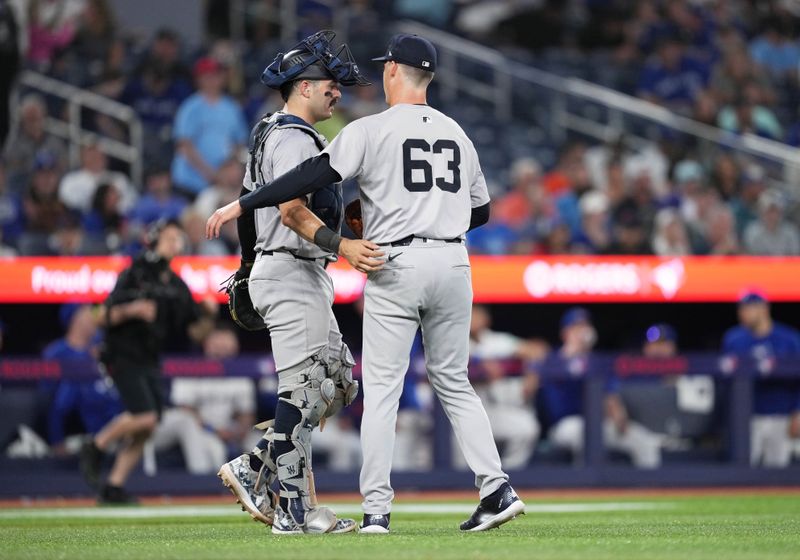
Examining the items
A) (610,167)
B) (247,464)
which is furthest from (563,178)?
(247,464)

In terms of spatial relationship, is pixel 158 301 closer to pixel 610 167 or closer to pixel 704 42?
pixel 610 167

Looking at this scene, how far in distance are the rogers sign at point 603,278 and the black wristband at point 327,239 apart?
21.6 feet

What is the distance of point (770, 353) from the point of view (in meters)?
11.9

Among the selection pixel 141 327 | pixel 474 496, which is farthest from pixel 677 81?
pixel 141 327

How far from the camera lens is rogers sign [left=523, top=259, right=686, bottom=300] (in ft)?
39.3

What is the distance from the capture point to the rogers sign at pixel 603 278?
472 inches

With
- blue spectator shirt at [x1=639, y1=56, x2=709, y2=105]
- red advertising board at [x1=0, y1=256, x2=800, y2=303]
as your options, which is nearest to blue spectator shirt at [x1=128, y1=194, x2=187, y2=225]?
red advertising board at [x1=0, y1=256, x2=800, y2=303]

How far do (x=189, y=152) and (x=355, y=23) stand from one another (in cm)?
443

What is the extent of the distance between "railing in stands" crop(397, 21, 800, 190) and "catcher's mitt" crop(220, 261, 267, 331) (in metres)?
9.44

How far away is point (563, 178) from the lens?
14211 mm

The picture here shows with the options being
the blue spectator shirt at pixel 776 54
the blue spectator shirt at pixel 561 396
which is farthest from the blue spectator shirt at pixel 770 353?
the blue spectator shirt at pixel 776 54

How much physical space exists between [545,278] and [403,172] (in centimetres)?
653

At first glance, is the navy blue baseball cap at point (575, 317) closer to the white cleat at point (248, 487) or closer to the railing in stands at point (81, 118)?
the railing in stands at point (81, 118)

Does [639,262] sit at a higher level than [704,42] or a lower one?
lower
